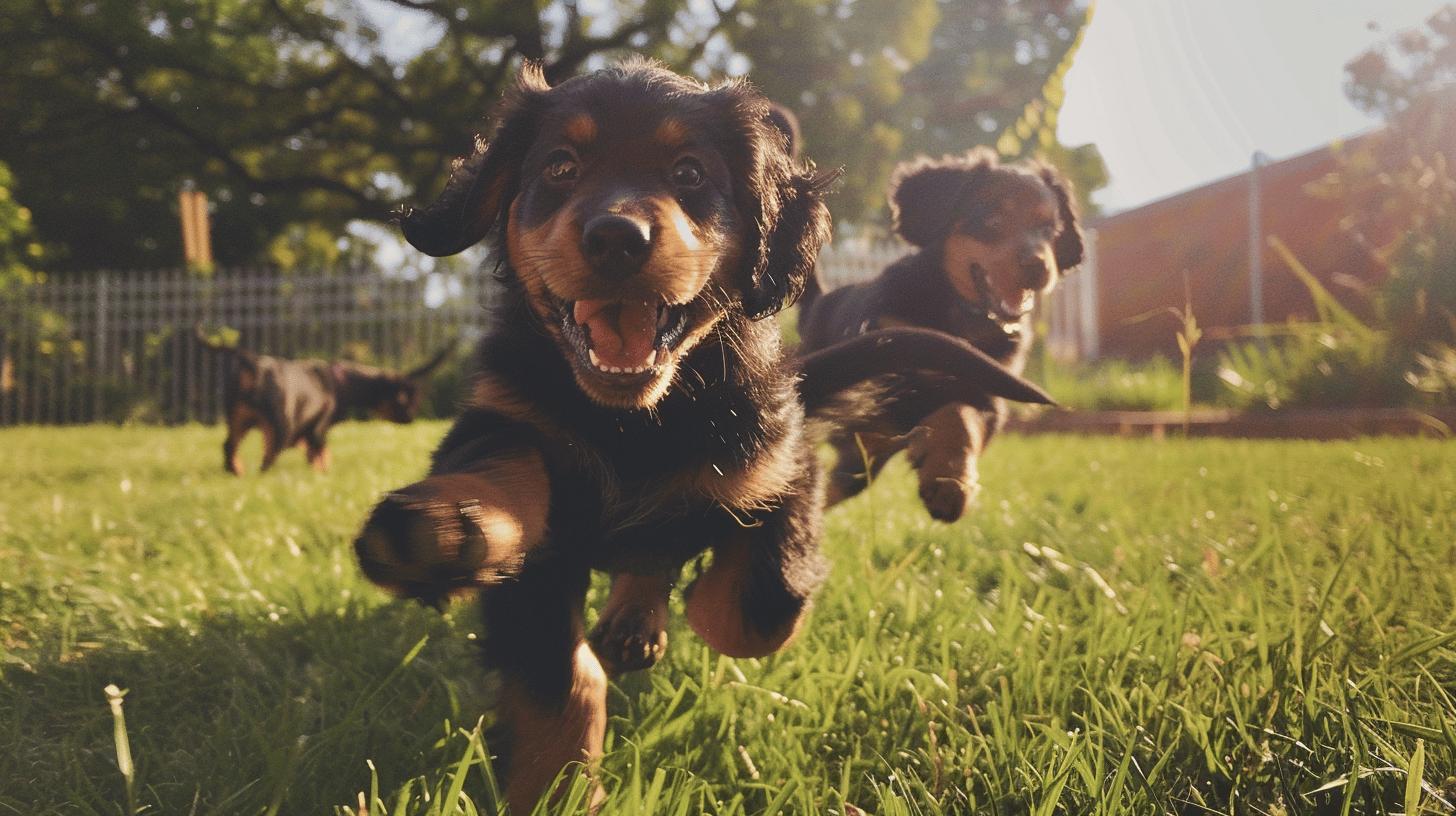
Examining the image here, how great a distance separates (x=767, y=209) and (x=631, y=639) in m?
0.90

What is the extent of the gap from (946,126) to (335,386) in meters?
16.6

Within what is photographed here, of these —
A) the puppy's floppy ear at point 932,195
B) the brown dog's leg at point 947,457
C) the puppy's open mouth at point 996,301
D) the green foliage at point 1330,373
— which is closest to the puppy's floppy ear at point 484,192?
the brown dog's leg at point 947,457

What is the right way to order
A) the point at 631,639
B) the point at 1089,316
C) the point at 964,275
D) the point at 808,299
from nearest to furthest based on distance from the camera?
the point at 631,639 < the point at 964,275 < the point at 808,299 < the point at 1089,316

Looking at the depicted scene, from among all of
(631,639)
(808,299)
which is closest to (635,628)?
(631,639)

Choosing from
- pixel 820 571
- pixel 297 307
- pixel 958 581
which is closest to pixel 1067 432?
pixel 958 581

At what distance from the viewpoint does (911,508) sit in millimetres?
3820

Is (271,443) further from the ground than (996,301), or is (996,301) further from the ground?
(996,301)

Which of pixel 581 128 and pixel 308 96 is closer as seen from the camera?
pixel 581 128

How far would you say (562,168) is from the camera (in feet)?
5.56

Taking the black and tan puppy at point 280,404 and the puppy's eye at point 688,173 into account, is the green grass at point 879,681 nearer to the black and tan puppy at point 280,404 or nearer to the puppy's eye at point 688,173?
the puppy's eye at point 688,173

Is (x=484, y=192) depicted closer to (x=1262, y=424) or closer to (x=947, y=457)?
(x=947, y=457)

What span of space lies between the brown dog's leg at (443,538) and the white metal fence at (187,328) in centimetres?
1231

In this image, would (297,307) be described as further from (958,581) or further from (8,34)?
(958,581)

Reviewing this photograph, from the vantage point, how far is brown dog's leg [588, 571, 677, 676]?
6.37 ft
